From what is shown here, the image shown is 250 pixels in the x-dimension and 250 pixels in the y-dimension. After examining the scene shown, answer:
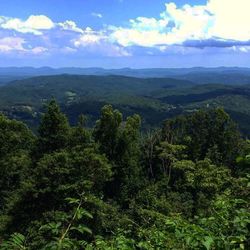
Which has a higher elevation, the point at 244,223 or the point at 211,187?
the point at 244,223

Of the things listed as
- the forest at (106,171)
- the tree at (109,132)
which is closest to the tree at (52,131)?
the forest at (106,171)

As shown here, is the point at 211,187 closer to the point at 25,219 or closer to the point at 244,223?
the point at 25,219

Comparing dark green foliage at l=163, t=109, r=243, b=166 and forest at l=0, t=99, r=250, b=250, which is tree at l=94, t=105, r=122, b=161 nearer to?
forest at l=0, t=99, r=250, b=250


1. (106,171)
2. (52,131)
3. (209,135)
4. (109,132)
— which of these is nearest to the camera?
(106,171)

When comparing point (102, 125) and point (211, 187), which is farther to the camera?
point (102, 125)

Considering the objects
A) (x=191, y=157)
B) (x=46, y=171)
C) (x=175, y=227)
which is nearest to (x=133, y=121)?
(x=191, y=157)

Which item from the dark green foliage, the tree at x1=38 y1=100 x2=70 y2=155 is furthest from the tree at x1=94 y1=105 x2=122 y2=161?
the dark green foliage

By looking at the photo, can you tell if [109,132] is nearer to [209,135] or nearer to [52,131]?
[52,131]

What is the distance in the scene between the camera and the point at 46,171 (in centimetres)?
3650

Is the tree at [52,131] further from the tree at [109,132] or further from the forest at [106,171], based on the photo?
the tree at [109,132]

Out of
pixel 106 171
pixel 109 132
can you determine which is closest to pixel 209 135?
pixel 109 132

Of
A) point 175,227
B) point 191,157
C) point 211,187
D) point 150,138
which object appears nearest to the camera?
point 175,227

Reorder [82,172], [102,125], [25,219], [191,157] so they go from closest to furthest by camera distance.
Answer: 1. [25,219]
2. [82,172]
3. [102,125]
4. [191,157]

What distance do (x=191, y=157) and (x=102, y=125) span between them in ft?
47.9
